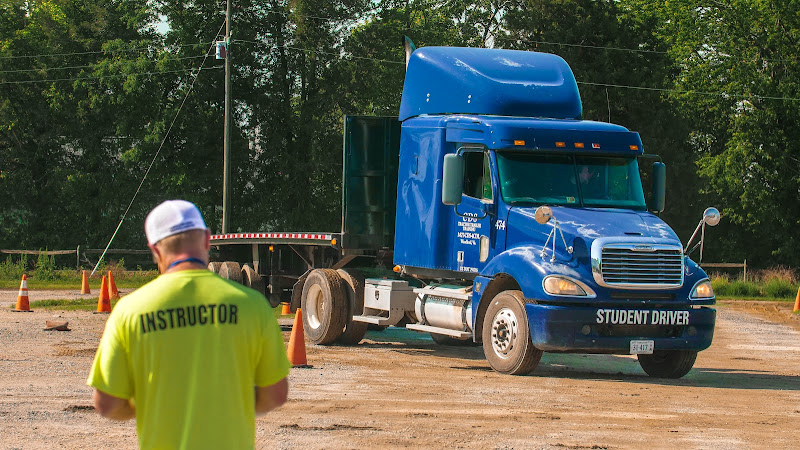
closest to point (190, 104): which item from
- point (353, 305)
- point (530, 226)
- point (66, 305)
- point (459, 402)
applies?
point (66, 305)

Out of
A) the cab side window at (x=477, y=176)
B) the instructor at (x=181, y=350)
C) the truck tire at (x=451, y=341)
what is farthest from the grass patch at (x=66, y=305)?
the instructor at (x=181, y=350)

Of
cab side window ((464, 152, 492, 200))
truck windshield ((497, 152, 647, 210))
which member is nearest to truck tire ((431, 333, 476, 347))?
cab side window ((464, 152, 492, 200))

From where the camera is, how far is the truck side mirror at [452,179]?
43.8ft

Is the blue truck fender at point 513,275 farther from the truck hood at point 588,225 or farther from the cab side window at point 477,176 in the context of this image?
the cab side window at point 477,176

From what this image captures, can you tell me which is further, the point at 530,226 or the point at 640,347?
the point at 530,226

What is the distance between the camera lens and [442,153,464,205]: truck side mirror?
13352mm

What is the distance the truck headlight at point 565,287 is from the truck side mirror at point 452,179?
167 centimetres

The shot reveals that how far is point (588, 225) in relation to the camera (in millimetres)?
12734

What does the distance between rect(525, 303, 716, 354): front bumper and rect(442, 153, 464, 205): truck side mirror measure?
1.66 meters

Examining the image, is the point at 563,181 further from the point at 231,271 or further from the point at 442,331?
the point at 231,271

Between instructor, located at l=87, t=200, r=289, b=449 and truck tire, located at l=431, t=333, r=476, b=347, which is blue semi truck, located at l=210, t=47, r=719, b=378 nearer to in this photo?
truck tire, located at l=431, t=333, r=476, b=347

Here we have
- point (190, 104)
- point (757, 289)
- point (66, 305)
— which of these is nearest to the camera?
point (66, 305)

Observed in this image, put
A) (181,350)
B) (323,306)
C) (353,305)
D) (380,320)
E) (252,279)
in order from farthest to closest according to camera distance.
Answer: (252,279)
(323,306)
(353,305)
(380,320)
(181,350)

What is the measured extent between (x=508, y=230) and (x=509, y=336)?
126 centimetres
